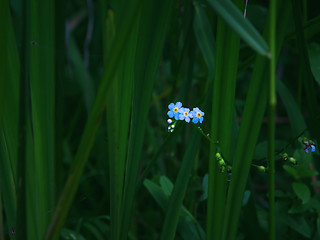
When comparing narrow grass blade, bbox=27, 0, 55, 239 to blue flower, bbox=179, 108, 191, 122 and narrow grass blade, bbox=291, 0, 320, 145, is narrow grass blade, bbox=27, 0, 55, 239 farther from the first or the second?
narrow grass blade, bbox=291, 0, 320, 145

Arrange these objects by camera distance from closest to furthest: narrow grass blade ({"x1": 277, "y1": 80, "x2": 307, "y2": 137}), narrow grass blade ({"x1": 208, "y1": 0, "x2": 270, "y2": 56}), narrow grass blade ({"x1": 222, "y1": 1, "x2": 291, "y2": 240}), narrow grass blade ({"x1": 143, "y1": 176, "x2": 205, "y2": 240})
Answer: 1. narrow grass blade ({"x1": 208, "y1": 0, "x2": 270, "y2": 56})
2. narrow grass blade ({"x1": 222, "y1": 1, "x2": 291, "y2": 240})
3. narrow grass blade ({"x1": 143, "y1": 176, "x2": 205, "y2": 240})
4. narrow grass blade ({"x1": 277, "y1": 80, "x2": 307, "y2": 137})

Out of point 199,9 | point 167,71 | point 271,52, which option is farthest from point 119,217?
point 167,71

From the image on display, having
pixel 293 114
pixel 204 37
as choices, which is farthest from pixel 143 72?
pixel 293 114

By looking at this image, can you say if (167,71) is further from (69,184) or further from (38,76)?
(69,184)

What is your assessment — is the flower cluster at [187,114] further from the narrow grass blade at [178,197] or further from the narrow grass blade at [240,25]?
the narrow grass blade at [240,25]

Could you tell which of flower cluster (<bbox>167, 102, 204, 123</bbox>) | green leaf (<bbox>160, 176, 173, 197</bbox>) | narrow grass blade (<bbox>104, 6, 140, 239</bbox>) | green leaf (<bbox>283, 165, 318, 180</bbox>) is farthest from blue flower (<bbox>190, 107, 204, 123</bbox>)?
green leaf (<bbox>283, 165, 318, 180</bbox>)

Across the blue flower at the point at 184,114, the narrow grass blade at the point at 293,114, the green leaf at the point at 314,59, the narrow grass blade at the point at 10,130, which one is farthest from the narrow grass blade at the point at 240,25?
the narrow grass blade at the point at 293,114
